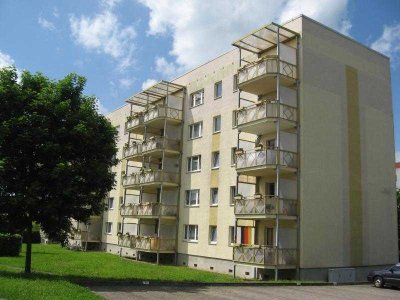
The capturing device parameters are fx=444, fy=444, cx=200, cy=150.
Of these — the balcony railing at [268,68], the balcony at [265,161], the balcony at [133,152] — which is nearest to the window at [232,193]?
the balcony at [265,161]

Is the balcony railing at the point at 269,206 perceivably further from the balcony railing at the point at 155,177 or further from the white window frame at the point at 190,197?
the balcony railing at the point at 155,177

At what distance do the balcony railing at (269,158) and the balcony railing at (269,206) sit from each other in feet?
6.37

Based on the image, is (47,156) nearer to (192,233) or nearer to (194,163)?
(192,233)

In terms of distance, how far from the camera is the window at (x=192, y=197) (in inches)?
1330

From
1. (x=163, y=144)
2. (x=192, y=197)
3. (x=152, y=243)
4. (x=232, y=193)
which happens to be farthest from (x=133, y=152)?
(x=232, y=193)

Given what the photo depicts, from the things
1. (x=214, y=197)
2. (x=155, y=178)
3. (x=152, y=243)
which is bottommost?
(x=152, y=243)

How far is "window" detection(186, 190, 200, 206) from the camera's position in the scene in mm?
33781

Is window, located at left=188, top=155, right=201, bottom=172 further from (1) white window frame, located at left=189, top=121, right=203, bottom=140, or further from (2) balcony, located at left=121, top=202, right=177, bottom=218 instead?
(2) balcony, located at left=121, top=202, right=177, bottom=218

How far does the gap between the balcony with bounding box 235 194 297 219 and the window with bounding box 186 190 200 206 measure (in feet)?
26.4

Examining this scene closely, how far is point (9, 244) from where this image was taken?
102ft

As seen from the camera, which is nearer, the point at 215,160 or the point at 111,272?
the point at 111,272

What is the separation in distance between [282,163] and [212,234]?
9.14 meters

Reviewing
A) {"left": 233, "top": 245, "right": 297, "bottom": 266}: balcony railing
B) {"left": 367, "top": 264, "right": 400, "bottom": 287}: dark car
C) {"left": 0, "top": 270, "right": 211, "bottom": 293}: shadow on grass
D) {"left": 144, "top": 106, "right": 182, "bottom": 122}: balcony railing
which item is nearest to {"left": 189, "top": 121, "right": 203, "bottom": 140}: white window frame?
{"left": 144, "top": 106, "right": 182, "bottom": 122}: balcony railing

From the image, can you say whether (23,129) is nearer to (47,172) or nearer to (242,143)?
(47,172)
